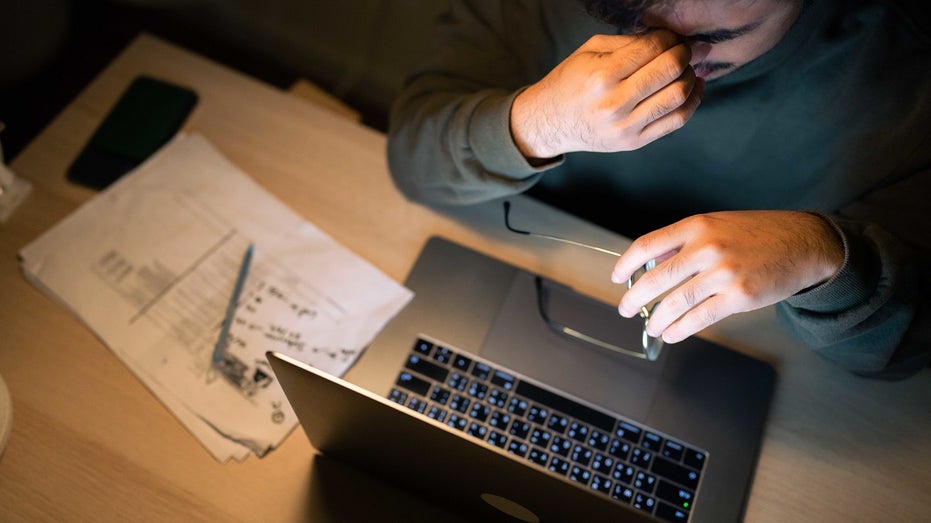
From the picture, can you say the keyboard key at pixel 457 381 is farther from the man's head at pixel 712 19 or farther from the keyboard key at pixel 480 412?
the man's head at pixel 712 19

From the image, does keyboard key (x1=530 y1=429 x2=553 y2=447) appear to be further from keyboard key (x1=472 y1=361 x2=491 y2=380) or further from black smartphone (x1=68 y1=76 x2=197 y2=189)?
black smartphone (x1=68 y1=76 x2=197 y2=189)

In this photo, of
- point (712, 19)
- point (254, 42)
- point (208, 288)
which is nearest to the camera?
point (712, 19)

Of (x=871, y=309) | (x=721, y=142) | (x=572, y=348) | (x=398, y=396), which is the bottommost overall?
(x=398, y=396)

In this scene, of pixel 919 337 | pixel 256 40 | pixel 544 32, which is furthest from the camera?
pixel 256 40

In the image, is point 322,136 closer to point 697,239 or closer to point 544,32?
point 544,32

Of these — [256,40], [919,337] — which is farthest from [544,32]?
[256,40]

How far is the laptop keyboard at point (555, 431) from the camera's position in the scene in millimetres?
754

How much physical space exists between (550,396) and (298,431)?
28 centimetres

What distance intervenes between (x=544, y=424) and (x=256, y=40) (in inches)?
54.0

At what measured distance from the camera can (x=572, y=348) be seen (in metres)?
0.83

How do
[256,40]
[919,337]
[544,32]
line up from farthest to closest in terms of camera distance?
[256,40], [544,32], [919,337]

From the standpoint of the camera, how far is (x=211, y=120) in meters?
0.98

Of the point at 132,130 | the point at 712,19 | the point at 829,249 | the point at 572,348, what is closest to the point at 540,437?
the point at 572,348

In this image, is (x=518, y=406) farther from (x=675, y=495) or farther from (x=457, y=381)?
(x=675, y=495)
